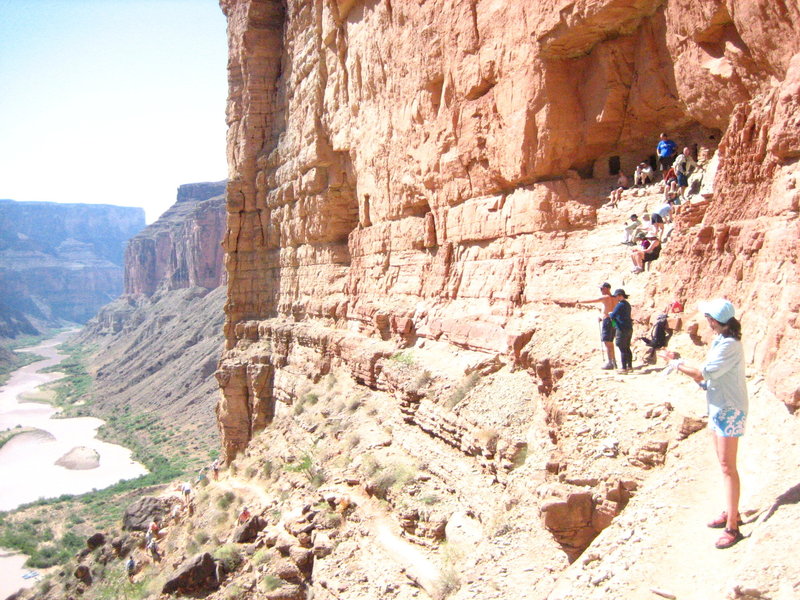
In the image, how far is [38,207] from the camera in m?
190

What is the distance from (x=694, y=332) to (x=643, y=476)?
2.18 m

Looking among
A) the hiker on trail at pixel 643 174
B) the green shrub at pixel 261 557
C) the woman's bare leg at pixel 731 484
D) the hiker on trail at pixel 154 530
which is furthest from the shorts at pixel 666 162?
the hiker on trail at pixel 154 530

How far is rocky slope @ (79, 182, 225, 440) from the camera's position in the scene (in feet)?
199

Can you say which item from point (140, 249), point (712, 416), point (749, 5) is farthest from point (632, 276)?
point (140, 249)

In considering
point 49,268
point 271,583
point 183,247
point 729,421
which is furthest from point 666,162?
point 49,268

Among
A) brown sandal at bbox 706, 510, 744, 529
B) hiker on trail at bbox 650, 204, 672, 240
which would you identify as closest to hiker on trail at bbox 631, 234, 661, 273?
hiker on trail at bbox 650, 204, 672, 240

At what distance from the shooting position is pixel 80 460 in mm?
49375

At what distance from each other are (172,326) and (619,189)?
83087 mm

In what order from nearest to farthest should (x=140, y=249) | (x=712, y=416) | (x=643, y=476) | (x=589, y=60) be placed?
1. (x=712, y=416)
2. (x=643, y=476)
3. (x=589, y=60)
4. (x=140, y=249)

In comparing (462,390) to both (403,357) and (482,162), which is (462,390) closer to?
(403,357)

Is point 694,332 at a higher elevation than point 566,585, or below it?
higher

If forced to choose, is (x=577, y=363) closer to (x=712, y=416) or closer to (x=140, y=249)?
(x=712, y=416)

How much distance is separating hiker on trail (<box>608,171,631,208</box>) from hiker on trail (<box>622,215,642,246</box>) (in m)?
0.89

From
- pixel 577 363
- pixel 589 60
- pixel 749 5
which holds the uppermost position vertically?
pixel 589 60
